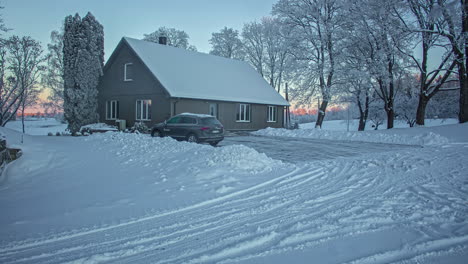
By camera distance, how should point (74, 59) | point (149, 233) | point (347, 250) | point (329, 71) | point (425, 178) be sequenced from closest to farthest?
point (347, 250) < point (149, 233) < point (425, 178) < point (74, 59) < point (329, 71)

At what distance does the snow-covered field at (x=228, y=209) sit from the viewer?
3742 millimetres

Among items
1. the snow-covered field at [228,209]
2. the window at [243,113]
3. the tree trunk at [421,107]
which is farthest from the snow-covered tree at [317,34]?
the snow-covered field at [228,209]

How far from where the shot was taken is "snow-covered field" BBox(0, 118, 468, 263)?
3.74m

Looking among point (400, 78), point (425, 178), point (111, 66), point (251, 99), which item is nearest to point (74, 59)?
point (111, 66)

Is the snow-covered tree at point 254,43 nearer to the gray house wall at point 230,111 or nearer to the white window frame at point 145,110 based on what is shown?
the gray house wall at point 230,111

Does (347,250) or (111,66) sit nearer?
(347,250)

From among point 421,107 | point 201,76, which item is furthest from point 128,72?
point 421,107

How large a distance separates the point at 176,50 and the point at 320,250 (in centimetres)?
2532

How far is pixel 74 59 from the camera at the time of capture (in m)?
21.8

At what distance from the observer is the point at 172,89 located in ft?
69.5

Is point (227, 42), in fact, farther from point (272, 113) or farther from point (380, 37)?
point (380, 37)

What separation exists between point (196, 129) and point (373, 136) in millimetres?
11725

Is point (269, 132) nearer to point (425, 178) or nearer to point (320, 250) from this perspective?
point (425, 178)

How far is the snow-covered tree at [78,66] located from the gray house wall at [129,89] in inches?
94.8
